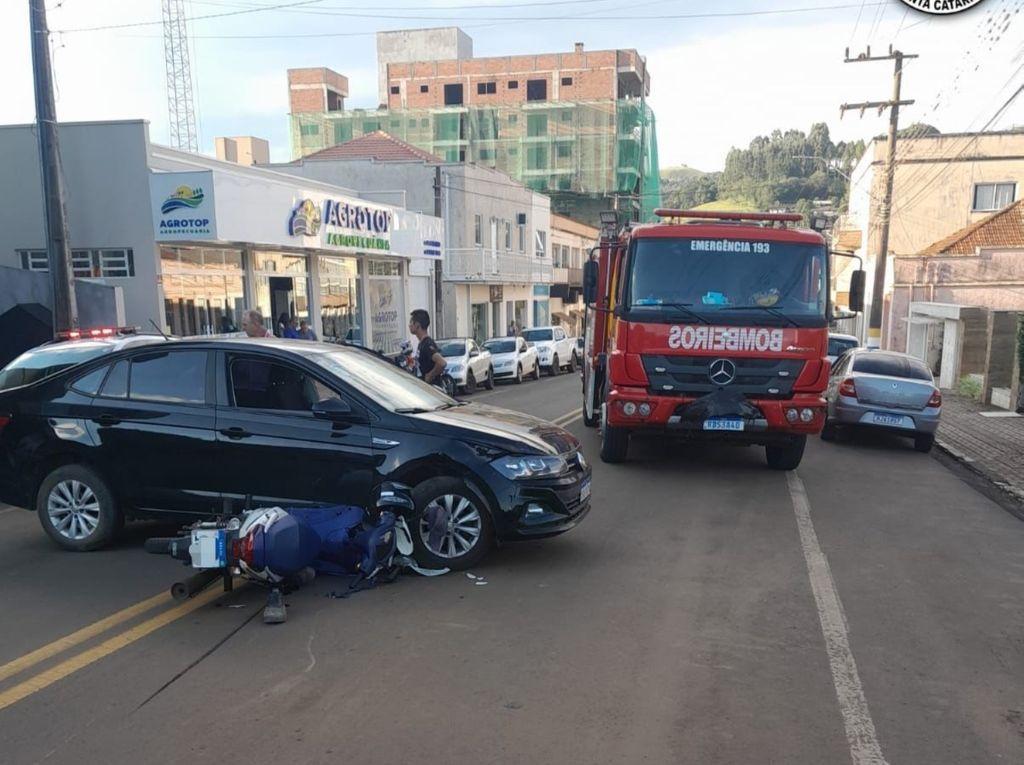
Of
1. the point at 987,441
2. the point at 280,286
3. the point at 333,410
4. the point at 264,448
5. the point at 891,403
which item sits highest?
the point at 280,286

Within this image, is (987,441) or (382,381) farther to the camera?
(987,441)

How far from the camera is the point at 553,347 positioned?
27.9 metres

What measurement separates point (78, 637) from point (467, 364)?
15703 millimetres

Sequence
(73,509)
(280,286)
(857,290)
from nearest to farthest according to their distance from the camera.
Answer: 1. (73,509)
2. (857,290)
3. (280,286)

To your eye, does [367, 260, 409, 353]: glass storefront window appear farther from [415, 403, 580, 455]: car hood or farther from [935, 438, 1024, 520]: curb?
[415, 403, 580, 455]: car hood

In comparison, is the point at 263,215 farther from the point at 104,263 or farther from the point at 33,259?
the point at 33,259

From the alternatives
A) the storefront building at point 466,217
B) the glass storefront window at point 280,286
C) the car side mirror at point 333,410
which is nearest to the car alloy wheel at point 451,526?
the car side mirror at point 333,410

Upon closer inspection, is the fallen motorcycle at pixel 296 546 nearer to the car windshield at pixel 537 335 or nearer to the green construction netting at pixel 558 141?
the car windshield at pixel 537 335

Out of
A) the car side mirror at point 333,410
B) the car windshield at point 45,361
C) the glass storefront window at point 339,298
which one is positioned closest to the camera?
the car side mirror at point 333,410

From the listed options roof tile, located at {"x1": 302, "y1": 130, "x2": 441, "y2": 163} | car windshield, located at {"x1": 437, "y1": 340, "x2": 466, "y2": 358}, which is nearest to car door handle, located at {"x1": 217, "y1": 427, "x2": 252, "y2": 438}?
car windshield, located at {"x1": 437, "y1": 340, "x2": 466, "y2": 358}

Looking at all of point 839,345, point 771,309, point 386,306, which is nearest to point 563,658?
point 771,309

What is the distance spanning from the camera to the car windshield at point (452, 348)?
2038 centimetres

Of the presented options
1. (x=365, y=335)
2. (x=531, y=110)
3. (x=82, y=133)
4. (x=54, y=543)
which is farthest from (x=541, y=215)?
(x=54, y=543)

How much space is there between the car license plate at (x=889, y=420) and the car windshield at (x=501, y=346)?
13.2 m
